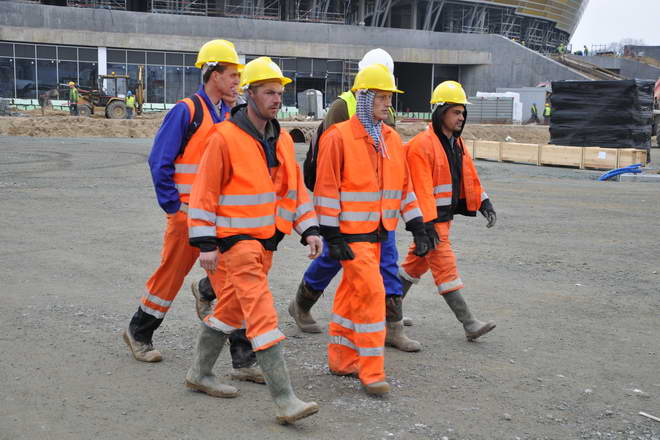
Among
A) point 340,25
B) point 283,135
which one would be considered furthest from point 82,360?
point 340,25

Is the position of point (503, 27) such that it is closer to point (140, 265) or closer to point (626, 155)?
point (626, 155)

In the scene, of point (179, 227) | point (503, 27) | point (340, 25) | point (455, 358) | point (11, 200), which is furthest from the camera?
point (503, 27)

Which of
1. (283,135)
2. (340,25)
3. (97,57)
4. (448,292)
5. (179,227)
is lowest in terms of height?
(448,292)

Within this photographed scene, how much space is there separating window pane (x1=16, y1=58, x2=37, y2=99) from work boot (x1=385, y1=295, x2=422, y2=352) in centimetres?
4468

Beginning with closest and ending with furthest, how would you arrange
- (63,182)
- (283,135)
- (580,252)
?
(283,135) → (580,252) → (63,182)

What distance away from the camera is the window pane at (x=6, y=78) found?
44625 millimetres

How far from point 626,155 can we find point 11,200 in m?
16.0

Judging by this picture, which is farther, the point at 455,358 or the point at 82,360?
the point at 455,358

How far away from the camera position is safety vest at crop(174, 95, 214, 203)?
16.9 ft

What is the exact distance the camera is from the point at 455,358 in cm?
552

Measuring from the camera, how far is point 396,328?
5.70m

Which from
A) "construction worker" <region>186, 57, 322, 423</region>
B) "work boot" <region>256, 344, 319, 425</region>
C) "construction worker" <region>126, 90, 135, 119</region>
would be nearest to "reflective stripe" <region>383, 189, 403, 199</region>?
"construction worker" <region>186, 57, 322, 423</region>

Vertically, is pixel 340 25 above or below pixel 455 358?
above

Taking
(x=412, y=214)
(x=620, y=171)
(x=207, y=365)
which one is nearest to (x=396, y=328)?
(x=412, y=214)
